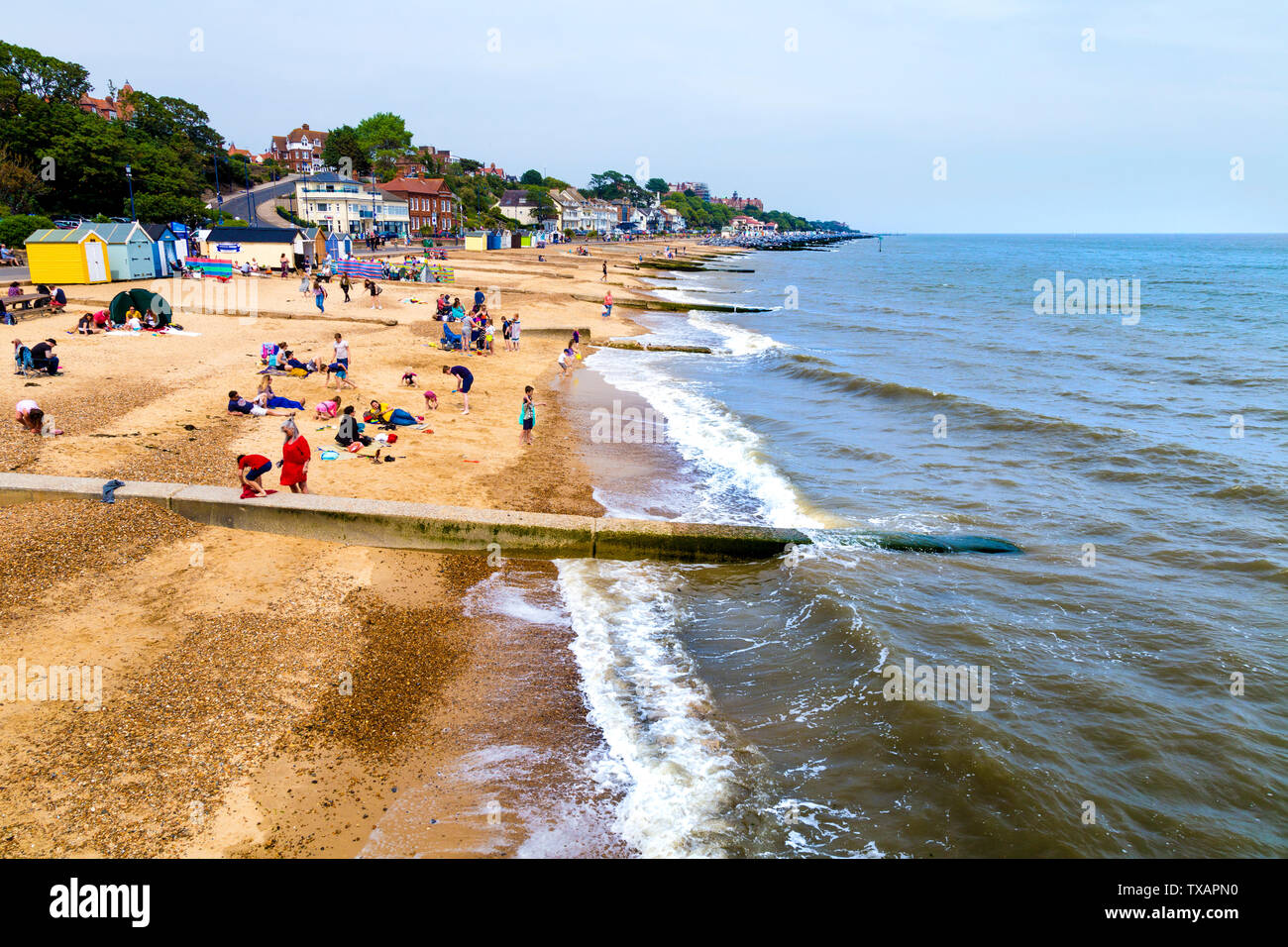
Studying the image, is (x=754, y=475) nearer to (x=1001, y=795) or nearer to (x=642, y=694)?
(x=642, y=694)

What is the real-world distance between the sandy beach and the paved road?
6714 cm

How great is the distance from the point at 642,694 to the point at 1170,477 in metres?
15.2

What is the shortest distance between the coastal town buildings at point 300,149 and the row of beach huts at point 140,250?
123072 mm

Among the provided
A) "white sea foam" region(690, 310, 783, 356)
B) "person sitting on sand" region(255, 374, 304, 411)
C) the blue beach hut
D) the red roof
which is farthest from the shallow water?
the red roof

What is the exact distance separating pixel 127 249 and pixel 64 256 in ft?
8.52

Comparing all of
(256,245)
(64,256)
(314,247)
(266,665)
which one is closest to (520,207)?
(314,247)

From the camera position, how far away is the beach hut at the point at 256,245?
141 feet

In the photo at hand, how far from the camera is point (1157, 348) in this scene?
35906 millimetres

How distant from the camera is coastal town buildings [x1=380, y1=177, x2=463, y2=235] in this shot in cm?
9981

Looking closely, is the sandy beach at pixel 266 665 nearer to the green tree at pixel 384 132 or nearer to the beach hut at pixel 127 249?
the beach hut at pixel 127 249

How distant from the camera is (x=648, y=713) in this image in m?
8.21

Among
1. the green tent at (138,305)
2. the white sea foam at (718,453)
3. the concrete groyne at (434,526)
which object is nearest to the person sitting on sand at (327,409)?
the concrete groyne at (434,526)

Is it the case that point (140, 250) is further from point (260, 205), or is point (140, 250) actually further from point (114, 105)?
point (114, 105)
